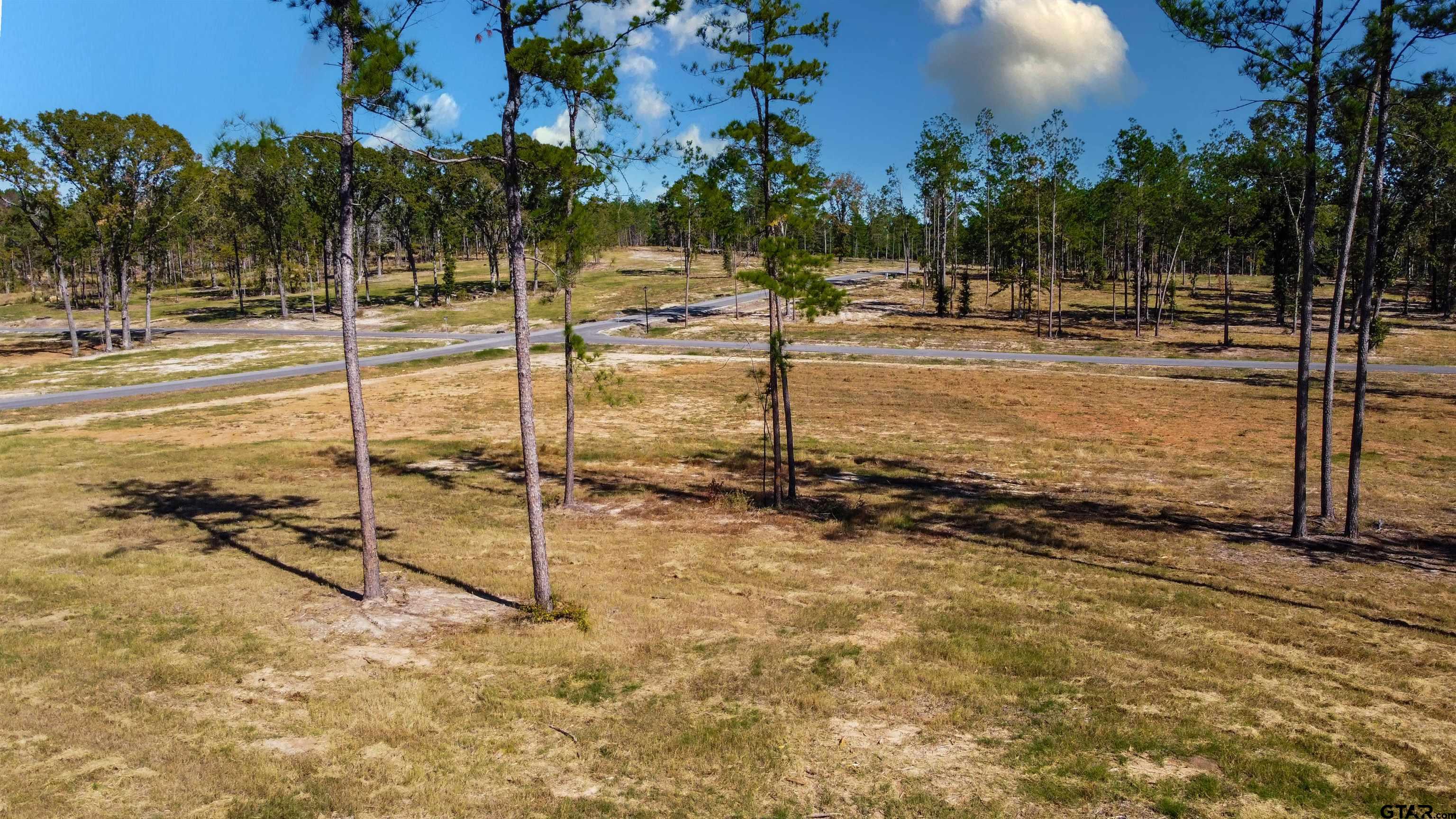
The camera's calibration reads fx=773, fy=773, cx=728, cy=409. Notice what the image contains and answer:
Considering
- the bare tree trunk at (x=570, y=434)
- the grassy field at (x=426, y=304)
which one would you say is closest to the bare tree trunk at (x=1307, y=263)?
the bare tree trunk at (x=570, y=434)

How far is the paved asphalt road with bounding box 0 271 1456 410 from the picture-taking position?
135ft

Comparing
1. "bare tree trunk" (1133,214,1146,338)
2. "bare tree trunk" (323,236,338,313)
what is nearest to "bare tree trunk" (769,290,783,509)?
"bare tree trunk" (1133,214,1146,338)

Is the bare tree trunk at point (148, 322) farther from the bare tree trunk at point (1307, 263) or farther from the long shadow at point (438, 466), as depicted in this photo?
the bare tree trunk at point (1307, 263)

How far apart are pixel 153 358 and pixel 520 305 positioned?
54.4 meters

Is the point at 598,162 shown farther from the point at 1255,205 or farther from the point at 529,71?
the point at 1255,205

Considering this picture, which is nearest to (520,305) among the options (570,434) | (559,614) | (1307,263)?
(559,614)

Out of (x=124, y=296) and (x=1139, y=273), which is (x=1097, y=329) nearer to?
(x=1139, y=273)

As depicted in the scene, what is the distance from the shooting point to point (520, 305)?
11.8m

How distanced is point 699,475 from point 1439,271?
259 feet

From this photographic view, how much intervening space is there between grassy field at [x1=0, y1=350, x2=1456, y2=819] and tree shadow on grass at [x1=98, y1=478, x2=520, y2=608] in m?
0.11

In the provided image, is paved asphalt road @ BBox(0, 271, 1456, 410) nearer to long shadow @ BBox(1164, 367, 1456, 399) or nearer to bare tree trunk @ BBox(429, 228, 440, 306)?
long shadow @ BBox(1164, 367, 1456, 399)

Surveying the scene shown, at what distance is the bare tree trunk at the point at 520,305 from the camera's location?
11852 millimetres

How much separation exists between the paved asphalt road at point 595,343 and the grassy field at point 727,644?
18471mm

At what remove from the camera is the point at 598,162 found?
1292 cm
